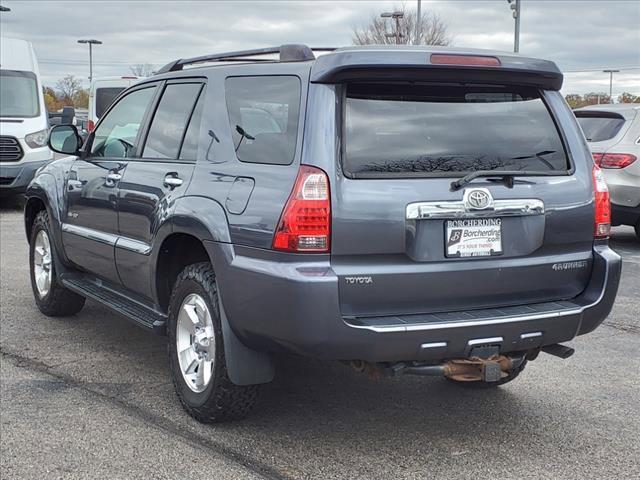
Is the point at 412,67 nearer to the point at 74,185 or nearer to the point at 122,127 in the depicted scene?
the point at 122,127

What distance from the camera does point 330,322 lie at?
3.43 meters

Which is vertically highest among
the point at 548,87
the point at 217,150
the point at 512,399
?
the point at 548,87

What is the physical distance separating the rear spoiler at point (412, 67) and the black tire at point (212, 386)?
3.77 feet

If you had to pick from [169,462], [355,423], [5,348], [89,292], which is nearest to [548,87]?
[355,423]

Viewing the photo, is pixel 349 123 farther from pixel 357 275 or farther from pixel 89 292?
pixel 89 292

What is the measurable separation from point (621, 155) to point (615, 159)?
3.4 inches

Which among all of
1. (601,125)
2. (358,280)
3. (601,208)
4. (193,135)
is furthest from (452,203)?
(601,125)

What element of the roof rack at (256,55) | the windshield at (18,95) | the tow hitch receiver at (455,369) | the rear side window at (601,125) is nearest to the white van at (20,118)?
the windshield at (18,95)

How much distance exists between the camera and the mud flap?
150 inches

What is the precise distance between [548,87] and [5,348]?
3845 mm

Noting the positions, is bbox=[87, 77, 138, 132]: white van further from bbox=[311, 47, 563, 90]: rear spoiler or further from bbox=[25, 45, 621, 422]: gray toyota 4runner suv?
bbox=[311, 47, 563, 90]: rear spoiler

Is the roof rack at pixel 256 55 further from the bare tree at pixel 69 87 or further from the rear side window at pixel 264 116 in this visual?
the bare tree at pixel 69 87

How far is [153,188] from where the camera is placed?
180 inches

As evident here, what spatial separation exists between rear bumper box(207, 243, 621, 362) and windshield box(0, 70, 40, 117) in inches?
479
